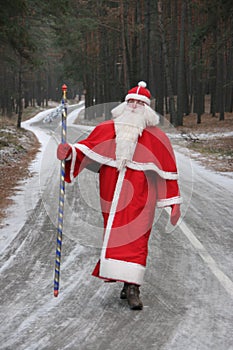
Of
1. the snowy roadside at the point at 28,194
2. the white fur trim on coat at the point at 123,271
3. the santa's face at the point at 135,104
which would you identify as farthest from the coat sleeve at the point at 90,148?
the snowy roadside at the point at 28,194

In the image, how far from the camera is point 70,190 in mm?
12805

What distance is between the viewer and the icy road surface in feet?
14.6

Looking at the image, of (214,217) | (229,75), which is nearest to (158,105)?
(229,75)

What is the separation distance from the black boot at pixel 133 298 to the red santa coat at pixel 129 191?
0.31 feet

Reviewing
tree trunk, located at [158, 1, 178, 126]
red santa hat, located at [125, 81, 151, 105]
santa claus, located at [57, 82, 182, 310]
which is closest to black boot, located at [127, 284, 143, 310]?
santa claus, located at [57, 82, 182, 310]

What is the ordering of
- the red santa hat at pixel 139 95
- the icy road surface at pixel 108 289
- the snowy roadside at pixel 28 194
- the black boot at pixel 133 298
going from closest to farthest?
the icy road surface at pixel 108 289
the black boot at pixel 133 298
the red santa hat at pixel 139 95
the snowy roadside at pixel 28 194

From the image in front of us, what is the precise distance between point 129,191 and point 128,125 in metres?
0.67

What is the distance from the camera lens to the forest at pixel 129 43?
17.5m

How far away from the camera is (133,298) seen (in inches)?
202

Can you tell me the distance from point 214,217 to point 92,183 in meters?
4.76

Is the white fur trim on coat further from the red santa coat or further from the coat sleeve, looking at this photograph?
the coat sleeve

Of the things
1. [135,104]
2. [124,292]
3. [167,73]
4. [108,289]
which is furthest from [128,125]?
[167,73]

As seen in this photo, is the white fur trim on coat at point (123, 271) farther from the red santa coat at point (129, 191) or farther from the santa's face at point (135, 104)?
the santa's face at point (135, 104)

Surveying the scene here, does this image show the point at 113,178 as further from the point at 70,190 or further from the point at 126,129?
the point at 70,190
